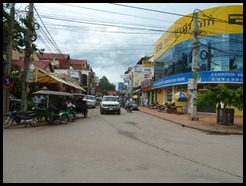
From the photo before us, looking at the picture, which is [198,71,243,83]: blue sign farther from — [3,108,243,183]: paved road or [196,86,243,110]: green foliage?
[3,108,243,183]: paved road

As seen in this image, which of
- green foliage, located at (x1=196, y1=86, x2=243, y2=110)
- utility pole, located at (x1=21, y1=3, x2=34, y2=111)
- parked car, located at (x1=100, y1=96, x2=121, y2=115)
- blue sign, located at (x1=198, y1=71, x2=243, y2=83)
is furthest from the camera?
parked car, located at (x1=100, y1=96, x2=121, y2=115)

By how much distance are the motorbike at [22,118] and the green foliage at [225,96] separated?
10.8 m

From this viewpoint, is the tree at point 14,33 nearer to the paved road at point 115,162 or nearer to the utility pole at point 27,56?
the utility pole at point 27,56

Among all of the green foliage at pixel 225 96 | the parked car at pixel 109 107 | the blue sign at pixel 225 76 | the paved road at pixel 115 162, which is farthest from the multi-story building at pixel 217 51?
the paved road at pixel 115 162

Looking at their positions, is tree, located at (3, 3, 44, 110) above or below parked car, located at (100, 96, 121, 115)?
above

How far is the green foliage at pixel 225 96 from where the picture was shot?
22.3m

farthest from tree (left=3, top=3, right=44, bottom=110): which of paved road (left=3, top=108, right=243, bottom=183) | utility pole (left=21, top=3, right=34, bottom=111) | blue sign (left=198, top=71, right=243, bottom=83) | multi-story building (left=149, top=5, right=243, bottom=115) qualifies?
blue sign (left=198, top=71, right=243, bottom=83)

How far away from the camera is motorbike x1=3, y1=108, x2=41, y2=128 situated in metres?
19.2

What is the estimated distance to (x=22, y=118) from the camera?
774 inches

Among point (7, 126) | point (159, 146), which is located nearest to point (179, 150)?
point (159, 146)

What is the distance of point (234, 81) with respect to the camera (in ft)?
111

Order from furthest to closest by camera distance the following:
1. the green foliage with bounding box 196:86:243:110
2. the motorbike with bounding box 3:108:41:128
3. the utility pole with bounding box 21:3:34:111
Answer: the green foliage with bounding box 196:86:243:110
the utility pole with bounding box 21:3:34:111
the motorbike with bounding box 3:108:41:128

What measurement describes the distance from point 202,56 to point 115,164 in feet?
97.2

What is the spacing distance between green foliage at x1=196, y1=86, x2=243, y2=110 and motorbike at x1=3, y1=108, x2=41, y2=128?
10.8 meters
